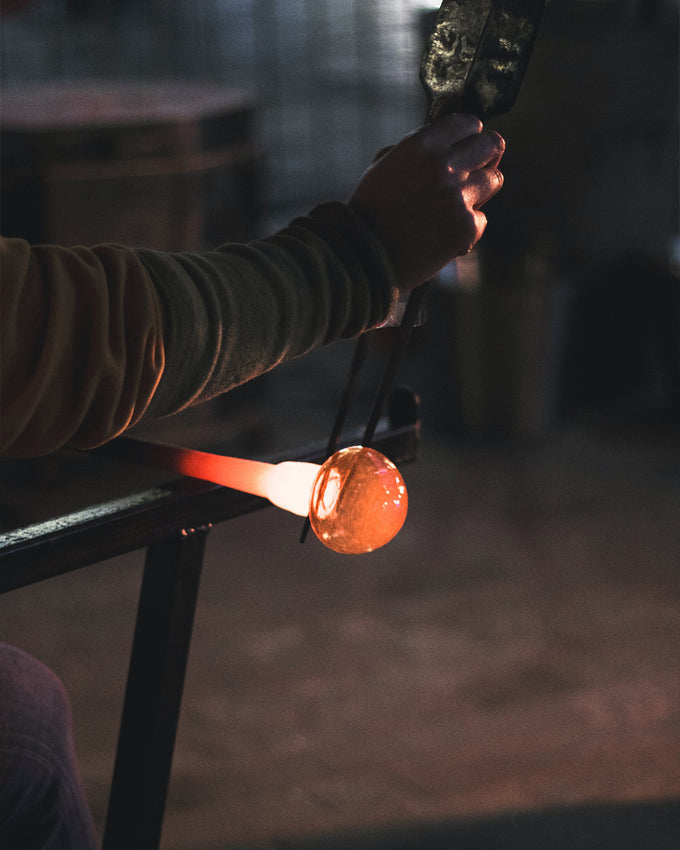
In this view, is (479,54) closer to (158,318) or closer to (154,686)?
(158,318)

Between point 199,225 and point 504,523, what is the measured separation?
103 cm

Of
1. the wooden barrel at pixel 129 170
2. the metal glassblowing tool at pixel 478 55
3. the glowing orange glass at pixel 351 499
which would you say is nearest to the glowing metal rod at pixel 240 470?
the glowing orange glass at pixel 351 499

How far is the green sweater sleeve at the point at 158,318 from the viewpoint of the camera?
0.53 meters

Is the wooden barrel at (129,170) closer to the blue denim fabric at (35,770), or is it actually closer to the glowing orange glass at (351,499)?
the blue denim fabric at (35,770)

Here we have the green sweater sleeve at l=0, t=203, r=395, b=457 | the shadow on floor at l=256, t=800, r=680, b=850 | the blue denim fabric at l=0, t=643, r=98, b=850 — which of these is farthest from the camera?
the shadow on floor at l=256, t=800, r=680, b=850

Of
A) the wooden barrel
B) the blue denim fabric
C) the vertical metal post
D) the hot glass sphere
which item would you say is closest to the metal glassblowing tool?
the hot glass sphere

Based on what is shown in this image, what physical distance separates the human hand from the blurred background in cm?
100

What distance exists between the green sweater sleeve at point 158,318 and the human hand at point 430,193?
0.06 ft

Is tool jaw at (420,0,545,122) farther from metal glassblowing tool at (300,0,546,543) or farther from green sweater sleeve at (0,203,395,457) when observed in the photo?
green sweater sleeve at (0,203,395,457)

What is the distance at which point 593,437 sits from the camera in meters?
2.76

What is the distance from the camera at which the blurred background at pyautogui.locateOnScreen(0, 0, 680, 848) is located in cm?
148

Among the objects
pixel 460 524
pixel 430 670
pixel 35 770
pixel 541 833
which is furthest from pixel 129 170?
pixel 35 770

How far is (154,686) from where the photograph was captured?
0.80 metres

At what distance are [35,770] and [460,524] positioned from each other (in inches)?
65.2
